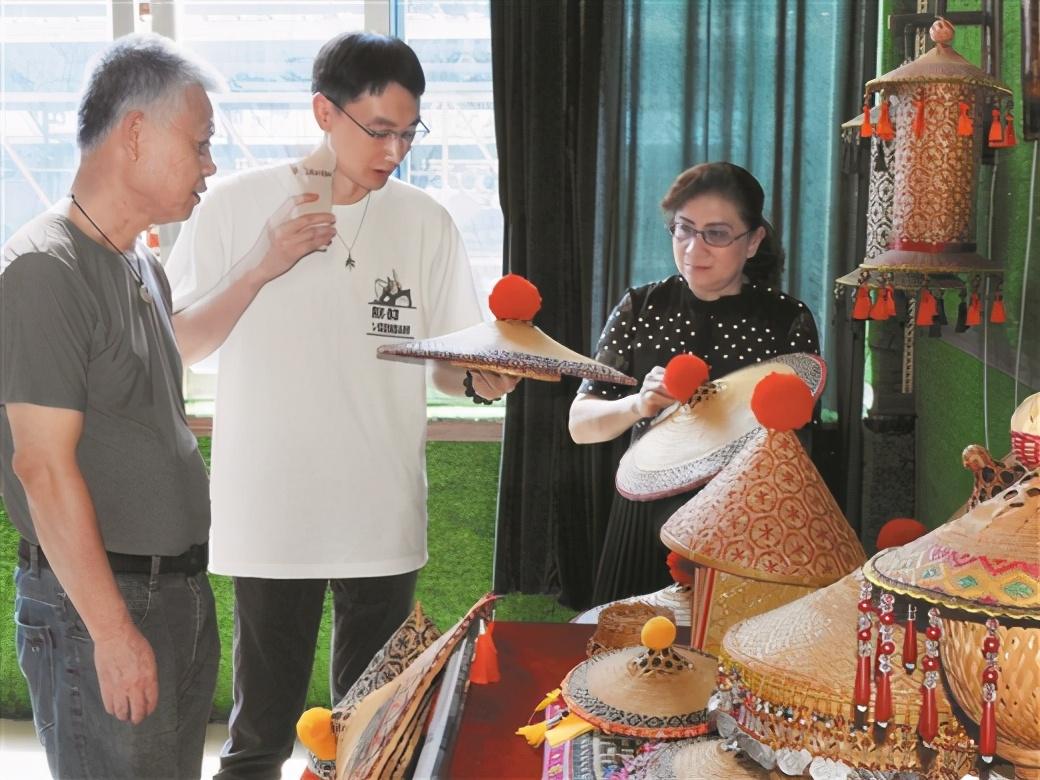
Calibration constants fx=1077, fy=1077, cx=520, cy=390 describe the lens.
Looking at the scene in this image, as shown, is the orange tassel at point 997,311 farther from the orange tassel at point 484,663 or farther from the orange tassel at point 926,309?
the orange tassel at point 484,663

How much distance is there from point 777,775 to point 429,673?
311 millimetres

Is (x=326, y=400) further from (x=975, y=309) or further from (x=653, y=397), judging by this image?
(x=975, y=309)

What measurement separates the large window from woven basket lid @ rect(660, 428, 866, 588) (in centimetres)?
214

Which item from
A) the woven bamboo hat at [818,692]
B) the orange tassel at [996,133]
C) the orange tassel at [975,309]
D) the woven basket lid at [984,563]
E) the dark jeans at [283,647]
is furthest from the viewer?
the dark jeans at [283,647]

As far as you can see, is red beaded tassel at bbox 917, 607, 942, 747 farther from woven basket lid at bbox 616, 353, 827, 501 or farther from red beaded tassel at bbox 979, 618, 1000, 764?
woven basket lid at bbox 616, 353, 827, 501

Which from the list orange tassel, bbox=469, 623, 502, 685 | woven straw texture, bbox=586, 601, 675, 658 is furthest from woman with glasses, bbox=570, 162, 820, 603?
orange tassel, bbox=469, 623, 502, 685

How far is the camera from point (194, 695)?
1.49 meters

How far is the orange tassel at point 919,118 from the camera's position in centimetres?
162

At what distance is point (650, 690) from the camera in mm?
1110

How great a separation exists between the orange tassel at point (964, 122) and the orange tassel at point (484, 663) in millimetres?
1013

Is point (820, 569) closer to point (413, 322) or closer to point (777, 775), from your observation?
point (777, 775)

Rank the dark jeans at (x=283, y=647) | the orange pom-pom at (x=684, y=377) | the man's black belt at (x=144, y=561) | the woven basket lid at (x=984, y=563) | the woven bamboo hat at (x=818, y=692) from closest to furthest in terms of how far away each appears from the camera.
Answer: the woven basket lid at (x=984, y=563)
the woven bamboo hat at (x=818, y=692)
the man's black belt at (x=144, y=561)
the orange pom-pom at (x=684, y=377)
the dark jeans at (x=283, y=647)

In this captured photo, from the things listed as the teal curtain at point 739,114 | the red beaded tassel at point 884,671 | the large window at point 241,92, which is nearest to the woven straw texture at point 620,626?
the red beaded tassel at point 884,671

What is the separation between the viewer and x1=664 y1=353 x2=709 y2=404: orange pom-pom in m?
1.48
